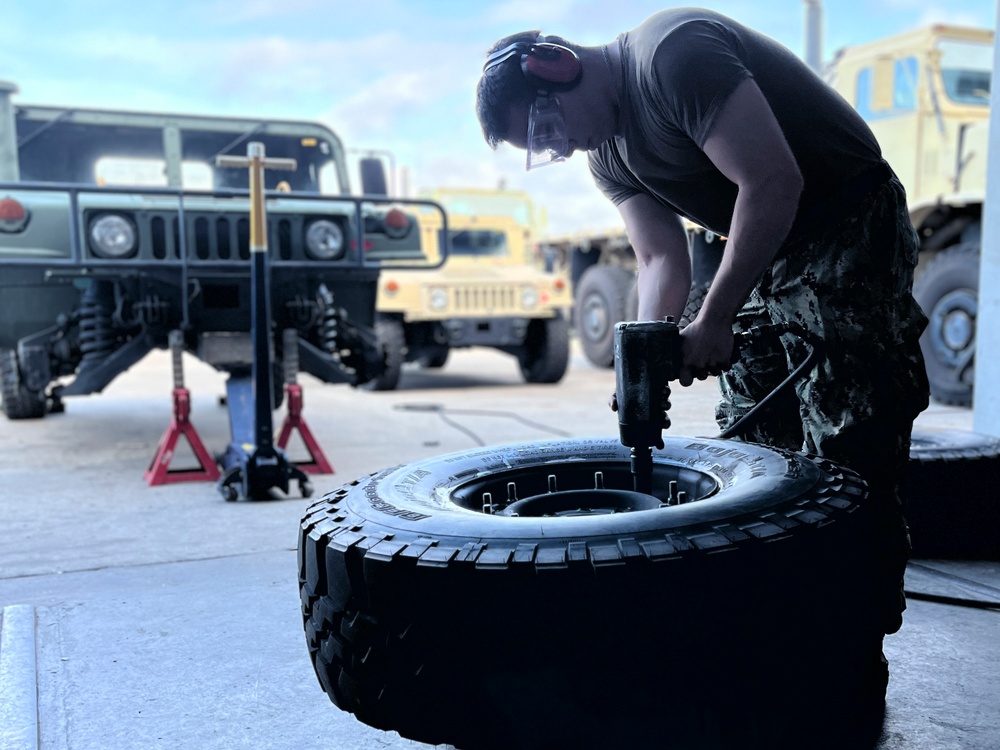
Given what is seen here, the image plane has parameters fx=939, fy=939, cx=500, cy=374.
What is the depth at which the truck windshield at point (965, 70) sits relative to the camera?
659 cm

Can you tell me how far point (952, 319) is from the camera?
19.3ft

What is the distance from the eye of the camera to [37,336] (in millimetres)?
4309

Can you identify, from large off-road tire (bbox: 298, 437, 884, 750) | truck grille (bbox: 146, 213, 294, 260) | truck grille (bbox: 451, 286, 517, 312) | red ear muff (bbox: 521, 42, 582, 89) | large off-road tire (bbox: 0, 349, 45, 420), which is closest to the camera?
large off-road tire (bbox: 298, 437, 884, 750)

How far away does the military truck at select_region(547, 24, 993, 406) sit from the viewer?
5.82 meters

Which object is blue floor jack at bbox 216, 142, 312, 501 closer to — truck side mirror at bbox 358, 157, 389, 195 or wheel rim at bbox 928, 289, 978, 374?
truck side mirror at bbox 358, 157, 389, 195

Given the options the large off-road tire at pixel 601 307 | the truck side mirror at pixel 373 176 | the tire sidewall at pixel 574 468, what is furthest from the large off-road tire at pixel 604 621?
the large off-road tire at pixel 601 307

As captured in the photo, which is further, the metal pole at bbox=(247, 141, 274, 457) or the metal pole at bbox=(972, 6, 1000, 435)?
the metal pole at bbox=(972, 6, 1000, 435)

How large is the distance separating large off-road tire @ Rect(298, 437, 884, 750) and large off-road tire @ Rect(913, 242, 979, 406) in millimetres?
4980

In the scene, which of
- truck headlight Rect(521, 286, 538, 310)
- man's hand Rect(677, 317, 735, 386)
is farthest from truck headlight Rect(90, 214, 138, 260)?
truck headlight Rect(521, 286, 538, 310)

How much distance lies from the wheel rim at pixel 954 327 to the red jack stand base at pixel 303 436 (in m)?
3.99

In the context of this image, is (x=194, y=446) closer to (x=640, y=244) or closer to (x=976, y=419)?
(x=640, y=244)

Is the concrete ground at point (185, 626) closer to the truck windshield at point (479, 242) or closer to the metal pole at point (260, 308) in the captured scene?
the metal pole at point (260, 308)

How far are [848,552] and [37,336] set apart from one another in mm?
4024

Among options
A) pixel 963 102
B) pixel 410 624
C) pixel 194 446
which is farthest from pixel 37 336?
pixel 963 102
